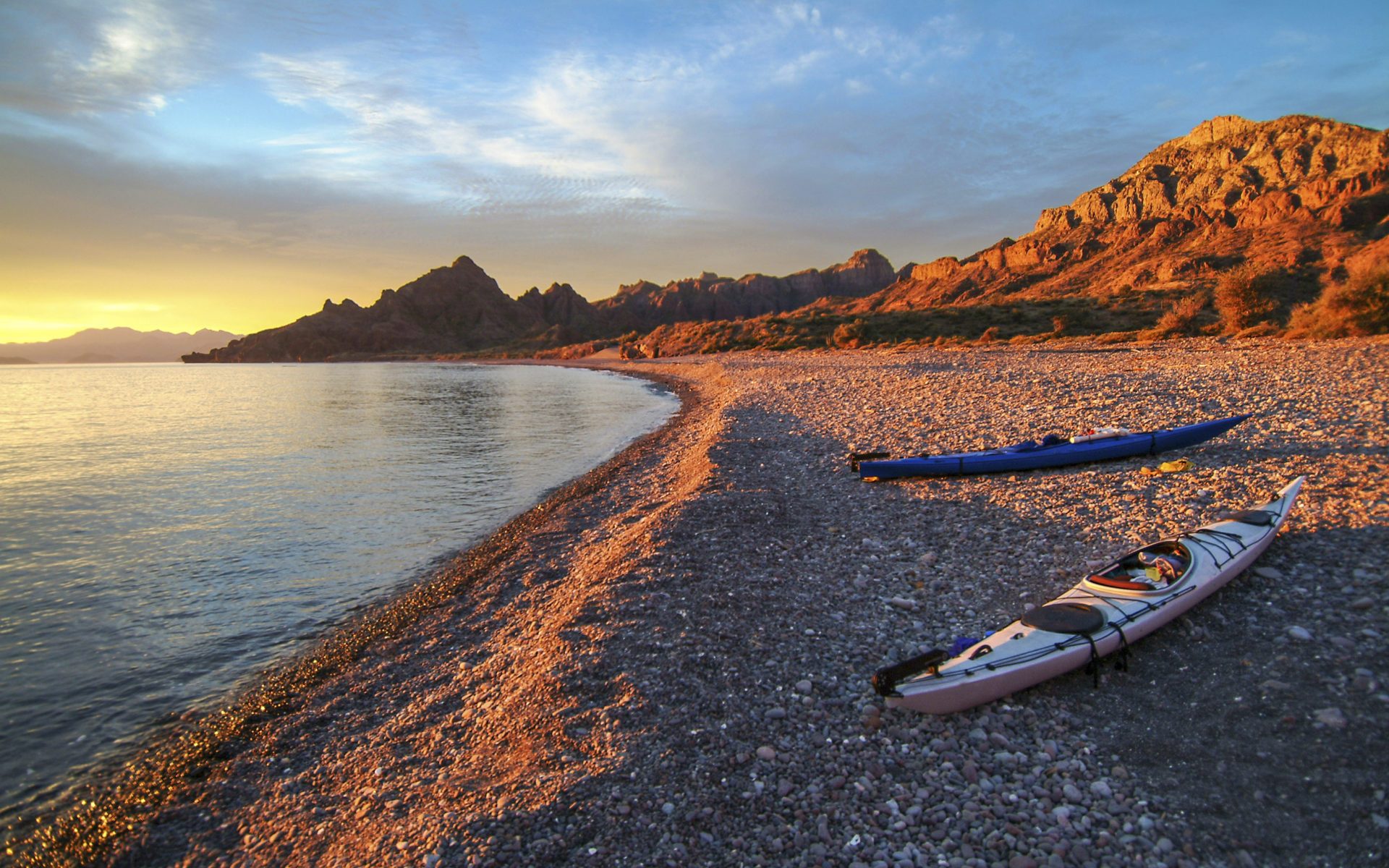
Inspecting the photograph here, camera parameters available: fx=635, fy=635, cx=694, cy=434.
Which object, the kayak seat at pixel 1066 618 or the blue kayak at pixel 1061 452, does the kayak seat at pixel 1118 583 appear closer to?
the kayak seat at pixel 1066 618

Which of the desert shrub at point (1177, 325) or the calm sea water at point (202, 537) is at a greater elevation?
the desert shrub at point (1177, 325)

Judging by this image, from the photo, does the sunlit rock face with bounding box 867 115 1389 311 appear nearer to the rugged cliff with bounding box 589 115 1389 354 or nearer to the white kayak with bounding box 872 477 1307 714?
the rugged cliff with bounding box 589 115 1389 354

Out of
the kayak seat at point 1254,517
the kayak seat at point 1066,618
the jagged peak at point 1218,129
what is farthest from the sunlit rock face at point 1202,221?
the kayak seat at point 1066,618

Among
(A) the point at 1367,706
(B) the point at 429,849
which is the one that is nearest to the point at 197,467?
(B) the point at 429,849

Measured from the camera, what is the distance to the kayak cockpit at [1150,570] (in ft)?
21.4

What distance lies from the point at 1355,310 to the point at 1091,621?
1175 inches

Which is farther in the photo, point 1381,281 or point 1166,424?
point 1381,281

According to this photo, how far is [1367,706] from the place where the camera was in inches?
193

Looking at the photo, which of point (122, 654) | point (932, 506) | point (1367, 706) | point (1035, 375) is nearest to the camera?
point (1367, 706)

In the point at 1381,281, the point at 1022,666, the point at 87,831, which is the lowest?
the point at 87,831

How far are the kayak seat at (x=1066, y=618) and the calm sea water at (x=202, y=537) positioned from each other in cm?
888

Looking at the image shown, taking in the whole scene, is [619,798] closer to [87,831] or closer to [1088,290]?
[87,831]

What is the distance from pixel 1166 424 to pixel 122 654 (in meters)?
19.0

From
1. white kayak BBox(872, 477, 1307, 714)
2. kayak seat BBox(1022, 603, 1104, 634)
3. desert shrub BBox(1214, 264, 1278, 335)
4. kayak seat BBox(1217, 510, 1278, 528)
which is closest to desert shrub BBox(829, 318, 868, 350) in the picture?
desert shrub BBox(1214, 264, 1278, 335)
